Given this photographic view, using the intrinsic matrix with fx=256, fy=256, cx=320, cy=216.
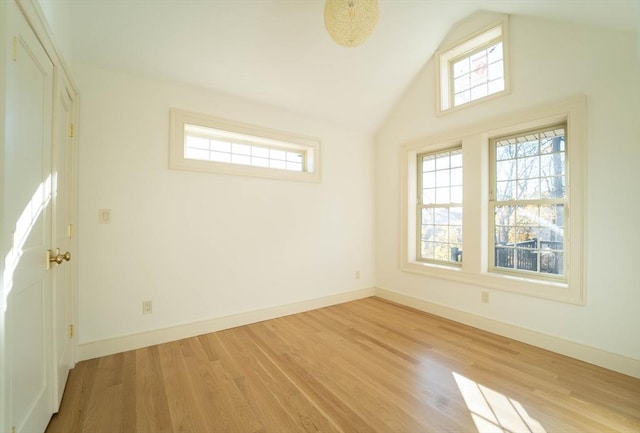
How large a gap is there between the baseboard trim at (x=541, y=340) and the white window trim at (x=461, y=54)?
2430mm

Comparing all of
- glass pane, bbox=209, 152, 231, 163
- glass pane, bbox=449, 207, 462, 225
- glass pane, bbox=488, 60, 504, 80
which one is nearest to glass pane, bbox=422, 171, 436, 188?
glass pane, bbox=449, 207, 462, 225

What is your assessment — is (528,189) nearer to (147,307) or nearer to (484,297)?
(484,297)

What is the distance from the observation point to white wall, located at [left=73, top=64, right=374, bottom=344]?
2283 mm

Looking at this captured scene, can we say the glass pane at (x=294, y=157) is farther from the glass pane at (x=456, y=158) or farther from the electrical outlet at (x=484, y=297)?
the electrical outlet at (x=484, y=297)

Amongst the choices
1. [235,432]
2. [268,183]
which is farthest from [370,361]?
[268,183]

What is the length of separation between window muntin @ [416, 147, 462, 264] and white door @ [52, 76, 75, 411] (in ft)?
12.4

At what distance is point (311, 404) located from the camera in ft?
5.48

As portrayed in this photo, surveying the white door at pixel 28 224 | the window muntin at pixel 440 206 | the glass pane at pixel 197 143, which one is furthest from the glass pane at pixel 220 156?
the window muntin at pixel 440 206

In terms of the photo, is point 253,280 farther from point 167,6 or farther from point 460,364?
point 167,6

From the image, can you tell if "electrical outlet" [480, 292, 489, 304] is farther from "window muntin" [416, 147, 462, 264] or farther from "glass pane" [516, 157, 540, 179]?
"glass pane" [516, 157, 540, 179]

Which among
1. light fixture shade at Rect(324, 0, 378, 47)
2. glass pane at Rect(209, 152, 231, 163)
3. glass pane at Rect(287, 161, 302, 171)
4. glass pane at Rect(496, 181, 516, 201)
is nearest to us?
light fixture shade at Rect(324, 0, 378, 47)

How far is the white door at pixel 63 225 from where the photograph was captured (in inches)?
64.4

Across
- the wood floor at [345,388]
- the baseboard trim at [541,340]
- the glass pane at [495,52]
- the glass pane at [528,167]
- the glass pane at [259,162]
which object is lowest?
the wood floor at [345,388]

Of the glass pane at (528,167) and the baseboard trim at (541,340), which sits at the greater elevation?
the glass pane at (528,167)
